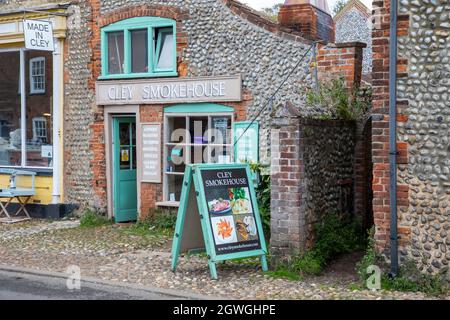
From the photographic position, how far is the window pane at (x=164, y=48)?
13.1 meters

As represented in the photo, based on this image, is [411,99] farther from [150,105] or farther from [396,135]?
[150,105]

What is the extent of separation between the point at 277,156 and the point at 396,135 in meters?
1.71

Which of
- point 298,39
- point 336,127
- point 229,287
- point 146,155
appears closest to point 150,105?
point 146,155

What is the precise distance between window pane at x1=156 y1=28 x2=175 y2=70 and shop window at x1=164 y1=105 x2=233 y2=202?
Result: 1007 millimetres

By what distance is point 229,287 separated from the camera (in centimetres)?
831

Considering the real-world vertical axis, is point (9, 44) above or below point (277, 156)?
above

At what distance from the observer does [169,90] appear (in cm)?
1288

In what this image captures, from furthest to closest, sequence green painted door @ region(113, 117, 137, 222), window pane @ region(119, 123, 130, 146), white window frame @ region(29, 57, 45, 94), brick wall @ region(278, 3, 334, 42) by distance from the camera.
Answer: white window frame @ region(29, 57, 45, 94) < window pane @ region(119, 123, 130, 146) < green painted door @ region(113, 117, 137, 222) < brick wall @ region(278, 3, 334, 42)

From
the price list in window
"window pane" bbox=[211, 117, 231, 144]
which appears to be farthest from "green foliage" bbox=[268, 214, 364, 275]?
the price list in window

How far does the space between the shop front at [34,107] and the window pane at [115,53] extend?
1.23 metres

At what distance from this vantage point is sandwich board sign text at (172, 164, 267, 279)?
28.6 feet

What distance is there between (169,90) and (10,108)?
4586 millimetres

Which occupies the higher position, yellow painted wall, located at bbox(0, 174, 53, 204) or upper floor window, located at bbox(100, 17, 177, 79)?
upper floor window, located at bbox(100, 17, 177, 79)

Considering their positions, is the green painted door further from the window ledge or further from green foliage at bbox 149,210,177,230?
the window ledge
